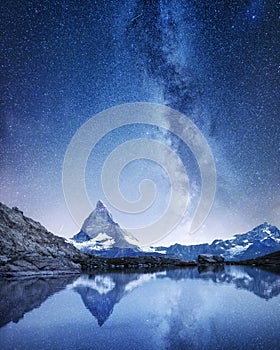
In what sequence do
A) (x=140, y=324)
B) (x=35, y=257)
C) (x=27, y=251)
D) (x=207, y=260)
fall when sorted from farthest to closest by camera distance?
(x=207, y=260) < (x=27, y=251) < (x=35, y=257) < (x=140, y=324)

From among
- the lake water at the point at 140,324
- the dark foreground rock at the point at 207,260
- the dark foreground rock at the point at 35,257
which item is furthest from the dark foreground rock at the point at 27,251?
the dark foreground rock at the point at 207,260

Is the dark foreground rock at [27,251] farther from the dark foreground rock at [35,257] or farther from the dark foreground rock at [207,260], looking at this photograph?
the dark foreground rock at [207,260]

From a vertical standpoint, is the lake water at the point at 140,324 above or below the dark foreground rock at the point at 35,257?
below

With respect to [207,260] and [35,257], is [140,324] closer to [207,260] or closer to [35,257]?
[35,257]

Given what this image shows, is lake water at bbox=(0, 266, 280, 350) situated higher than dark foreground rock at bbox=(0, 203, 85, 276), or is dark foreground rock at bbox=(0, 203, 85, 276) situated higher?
dark foreground rock at bbox=(0, 203, 85, 276)

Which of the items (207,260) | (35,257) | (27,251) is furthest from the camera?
(207,260)

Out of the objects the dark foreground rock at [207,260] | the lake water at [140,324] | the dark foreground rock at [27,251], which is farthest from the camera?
the dark foreground rock at [207,260]

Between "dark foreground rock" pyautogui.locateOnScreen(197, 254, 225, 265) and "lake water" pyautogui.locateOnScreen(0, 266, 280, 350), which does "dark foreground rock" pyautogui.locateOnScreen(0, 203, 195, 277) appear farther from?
"lake water" pyautogui.locateOnScreen(0, 266, 280, 350)

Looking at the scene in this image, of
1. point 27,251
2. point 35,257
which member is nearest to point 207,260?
point 27,251

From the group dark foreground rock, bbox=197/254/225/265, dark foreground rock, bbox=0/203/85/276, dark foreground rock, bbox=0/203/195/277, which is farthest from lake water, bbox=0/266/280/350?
dark foreground rock, bbox=197/254/225/265

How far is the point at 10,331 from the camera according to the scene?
796 centimetres

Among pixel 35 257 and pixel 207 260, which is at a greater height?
pixel 207 260

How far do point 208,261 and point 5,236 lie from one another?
164 ft

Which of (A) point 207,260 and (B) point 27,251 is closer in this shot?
(B) point 27,251
